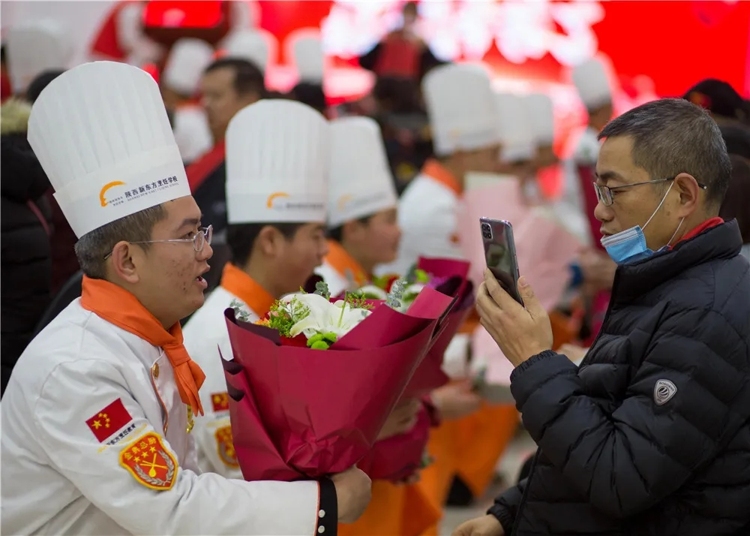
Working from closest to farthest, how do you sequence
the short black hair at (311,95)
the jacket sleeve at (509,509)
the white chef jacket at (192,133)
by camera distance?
1. the jacket sleeve at (509,509)
2. the short black hair at (311,95)
3. the white chef jacket at (192,133)

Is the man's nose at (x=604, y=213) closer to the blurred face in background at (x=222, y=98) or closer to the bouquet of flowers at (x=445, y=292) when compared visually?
the bouquet of flowers at (x=445, y=292)

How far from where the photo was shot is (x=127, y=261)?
2.15 metres

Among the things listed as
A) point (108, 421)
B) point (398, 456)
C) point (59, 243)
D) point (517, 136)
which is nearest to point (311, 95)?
point (517, 136)

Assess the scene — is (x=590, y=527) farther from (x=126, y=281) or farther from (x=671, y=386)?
(x=126, y=281)

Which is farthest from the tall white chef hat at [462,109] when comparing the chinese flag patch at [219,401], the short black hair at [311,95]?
the chinese flag patch at [219,401]

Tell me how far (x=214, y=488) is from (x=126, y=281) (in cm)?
49

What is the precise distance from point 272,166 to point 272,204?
0.40ft

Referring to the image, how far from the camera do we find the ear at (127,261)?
213 centimetres

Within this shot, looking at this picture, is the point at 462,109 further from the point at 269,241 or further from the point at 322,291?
the point at 322,291

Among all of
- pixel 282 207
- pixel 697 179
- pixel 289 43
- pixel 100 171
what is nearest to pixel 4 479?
pixel 100 171

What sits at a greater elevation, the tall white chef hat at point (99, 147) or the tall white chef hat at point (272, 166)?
the tall white chef hat at point (99, 147)

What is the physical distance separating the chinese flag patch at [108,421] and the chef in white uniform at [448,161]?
9.06ft

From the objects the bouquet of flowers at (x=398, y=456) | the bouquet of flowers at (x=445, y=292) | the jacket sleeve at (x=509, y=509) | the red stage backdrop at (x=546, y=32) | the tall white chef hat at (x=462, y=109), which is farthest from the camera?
the red stage backdrop at (x=546, y=32)

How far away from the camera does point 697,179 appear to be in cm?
199
